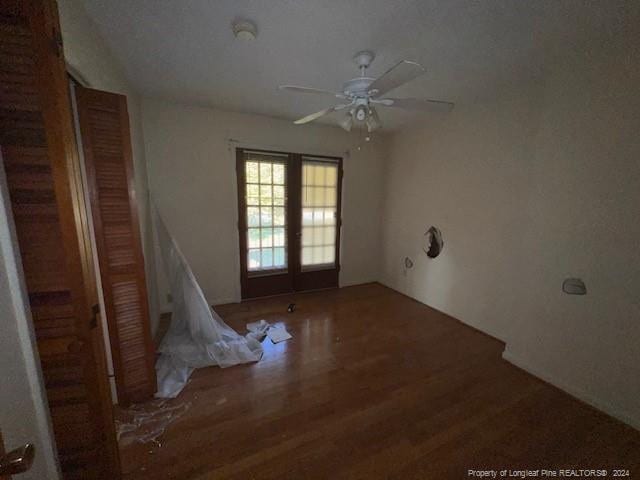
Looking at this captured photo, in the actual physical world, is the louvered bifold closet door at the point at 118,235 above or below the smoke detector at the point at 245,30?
below

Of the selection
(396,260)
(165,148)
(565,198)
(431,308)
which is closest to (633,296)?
(565,198)

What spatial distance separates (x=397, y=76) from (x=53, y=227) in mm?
1659

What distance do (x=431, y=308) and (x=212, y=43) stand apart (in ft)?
12.1

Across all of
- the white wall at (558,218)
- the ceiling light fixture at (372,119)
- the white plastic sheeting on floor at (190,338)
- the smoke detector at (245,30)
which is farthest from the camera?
the white plastic sheeting on floor at (190,338)

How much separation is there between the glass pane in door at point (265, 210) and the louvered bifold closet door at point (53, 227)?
256 centimetres

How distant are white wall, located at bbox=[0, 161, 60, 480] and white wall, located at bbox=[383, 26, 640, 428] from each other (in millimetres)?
2980

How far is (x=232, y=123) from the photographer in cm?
304

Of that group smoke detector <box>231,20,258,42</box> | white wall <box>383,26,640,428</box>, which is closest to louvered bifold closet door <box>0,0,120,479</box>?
smoke detector <box>231,20,258,42</box>

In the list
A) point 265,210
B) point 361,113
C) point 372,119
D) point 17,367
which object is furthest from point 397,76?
point 265,210

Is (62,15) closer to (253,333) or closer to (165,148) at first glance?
→ (165,148)

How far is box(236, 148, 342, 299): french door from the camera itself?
3289 mm

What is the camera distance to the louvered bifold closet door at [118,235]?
4.62ft

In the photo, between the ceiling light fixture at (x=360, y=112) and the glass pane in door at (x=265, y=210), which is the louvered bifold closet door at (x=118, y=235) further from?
the glass pane in door at (x=265, y=210)

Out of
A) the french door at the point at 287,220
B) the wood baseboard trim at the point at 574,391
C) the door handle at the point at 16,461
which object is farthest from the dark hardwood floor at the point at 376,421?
the french door at the point at 287,220
